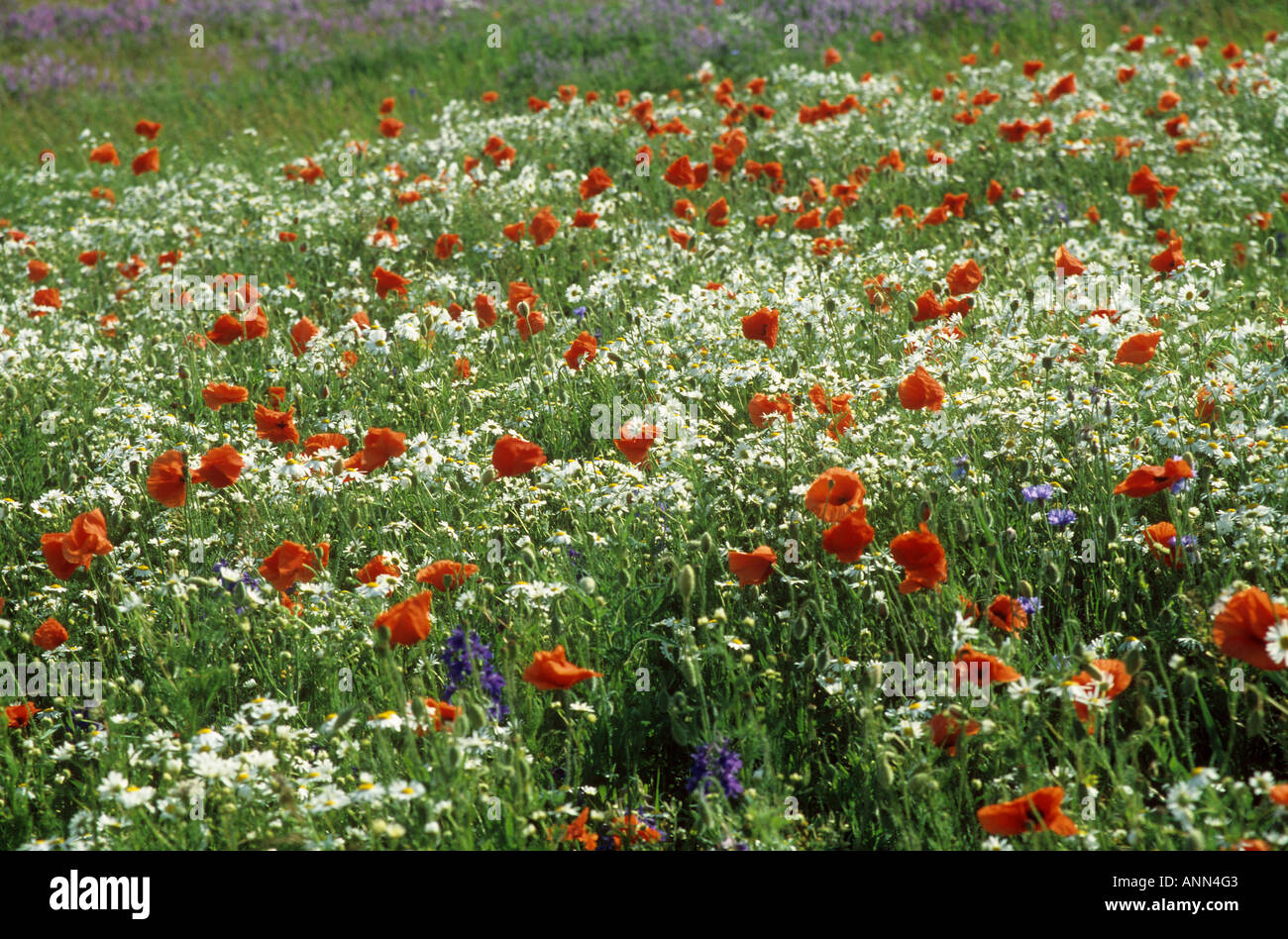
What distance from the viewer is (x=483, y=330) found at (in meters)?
5.33

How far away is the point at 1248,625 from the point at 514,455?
1.86m

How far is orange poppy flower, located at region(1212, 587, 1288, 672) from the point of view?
210 cm

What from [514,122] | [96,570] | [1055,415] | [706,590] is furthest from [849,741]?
[514,122]

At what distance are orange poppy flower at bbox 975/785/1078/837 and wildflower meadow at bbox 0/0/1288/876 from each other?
0.04ft

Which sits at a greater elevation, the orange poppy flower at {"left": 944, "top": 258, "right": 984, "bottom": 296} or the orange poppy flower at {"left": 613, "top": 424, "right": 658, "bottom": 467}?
the orange poppy flower at {"left": 944, "top": 258, "right": 984, "bottom": 296}

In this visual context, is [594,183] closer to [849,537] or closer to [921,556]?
[849,537]

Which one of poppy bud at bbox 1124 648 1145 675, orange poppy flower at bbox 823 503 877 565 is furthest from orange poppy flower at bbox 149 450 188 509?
poppy bud at bbox 1124 648 1145 675

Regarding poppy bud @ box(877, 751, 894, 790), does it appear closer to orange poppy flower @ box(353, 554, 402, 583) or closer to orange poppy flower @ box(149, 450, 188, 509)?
orange poppy flower @ box(353, 554, 402, 583)

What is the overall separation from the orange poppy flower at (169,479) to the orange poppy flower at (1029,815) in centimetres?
250

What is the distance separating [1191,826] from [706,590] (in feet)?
5.04

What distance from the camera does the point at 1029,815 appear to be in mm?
2053

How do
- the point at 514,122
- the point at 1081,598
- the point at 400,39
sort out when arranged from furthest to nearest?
1. the point at 400,39
2. the point at 514,122
3. the point at 1081,598

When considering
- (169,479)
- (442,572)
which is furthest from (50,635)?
(442,572)
